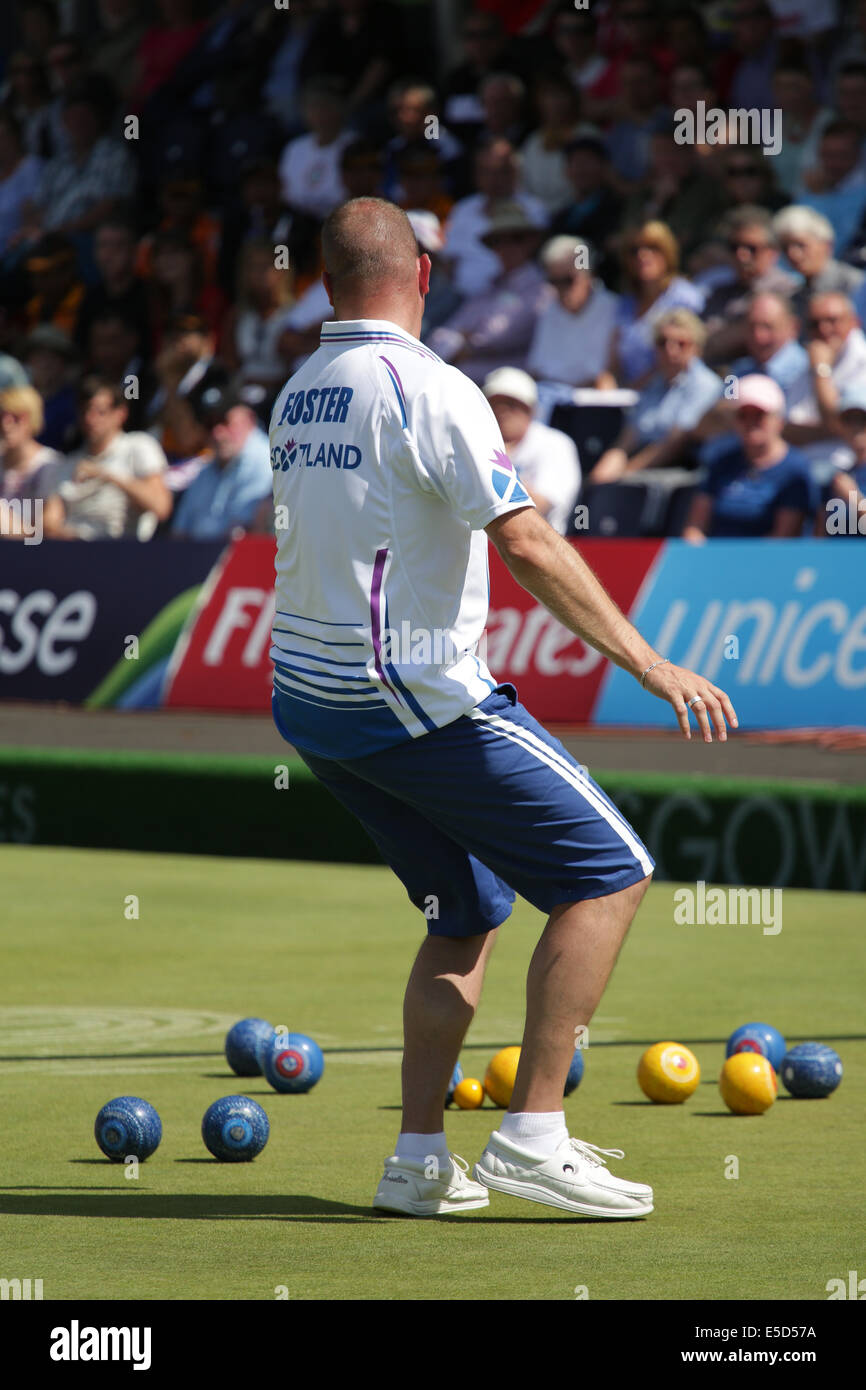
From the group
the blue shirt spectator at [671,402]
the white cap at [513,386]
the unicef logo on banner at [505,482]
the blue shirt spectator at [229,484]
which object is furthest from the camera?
the blue shirt spectator at [229,484]

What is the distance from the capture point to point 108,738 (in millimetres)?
11781

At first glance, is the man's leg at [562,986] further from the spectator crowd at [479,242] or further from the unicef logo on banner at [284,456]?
the spectator crowd at [479,242]

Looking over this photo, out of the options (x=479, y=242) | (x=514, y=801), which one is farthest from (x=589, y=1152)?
(x=479, y=242)

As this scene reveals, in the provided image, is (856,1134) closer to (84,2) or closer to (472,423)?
(472,423)

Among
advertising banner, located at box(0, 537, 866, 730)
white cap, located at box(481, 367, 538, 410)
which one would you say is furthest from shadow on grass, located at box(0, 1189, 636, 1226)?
white cap, located at box(481, 367, 538, 410)

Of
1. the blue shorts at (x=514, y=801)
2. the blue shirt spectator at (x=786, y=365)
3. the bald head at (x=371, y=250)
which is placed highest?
the blue shirt spectator at (x=786, y=365)

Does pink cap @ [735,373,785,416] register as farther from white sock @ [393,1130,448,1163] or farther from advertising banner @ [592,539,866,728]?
white sock @ [393,1130,448,1163]

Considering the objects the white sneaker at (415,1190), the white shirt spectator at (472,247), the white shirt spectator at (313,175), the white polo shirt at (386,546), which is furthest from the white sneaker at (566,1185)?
the white shirt spectator at (313,175)

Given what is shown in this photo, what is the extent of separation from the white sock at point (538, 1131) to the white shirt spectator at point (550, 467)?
319 inches

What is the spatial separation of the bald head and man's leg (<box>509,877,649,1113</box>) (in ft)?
4.30

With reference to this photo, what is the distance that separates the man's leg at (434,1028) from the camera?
14.8 feet

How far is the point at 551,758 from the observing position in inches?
172

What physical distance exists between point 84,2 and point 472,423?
1912cm

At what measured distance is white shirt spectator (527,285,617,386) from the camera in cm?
1388
